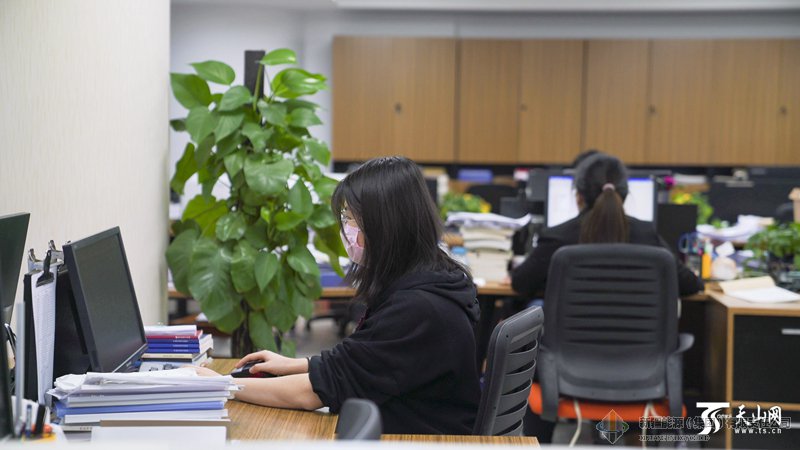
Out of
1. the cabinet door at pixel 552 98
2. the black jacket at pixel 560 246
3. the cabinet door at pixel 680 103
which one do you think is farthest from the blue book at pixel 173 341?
the cabinet door at pixel 680 103

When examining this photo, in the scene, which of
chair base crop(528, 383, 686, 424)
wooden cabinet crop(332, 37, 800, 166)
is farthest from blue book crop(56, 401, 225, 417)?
wooden cabinet crop(332, 37, 800, 166)

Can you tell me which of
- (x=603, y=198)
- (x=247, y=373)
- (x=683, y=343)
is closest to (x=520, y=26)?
(x=603, y=198)

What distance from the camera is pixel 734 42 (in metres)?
9.53

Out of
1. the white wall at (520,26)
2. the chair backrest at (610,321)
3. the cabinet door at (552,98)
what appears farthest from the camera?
the white wall at (520,26)

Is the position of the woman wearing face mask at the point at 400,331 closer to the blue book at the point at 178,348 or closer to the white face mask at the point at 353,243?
the white face mask at the point at 353,243

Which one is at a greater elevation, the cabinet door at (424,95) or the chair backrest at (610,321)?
the cabinet door at (424,95)

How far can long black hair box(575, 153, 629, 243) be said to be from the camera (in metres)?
3.64

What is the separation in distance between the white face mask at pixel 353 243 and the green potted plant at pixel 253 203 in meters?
1.12

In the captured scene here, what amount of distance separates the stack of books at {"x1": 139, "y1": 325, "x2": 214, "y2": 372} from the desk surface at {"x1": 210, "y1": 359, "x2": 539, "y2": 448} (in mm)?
319

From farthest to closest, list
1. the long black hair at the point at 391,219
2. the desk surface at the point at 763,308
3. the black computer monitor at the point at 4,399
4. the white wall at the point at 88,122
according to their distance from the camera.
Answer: the desk surface at the point at 763,308
the white wall at the point at 88,122
the long black hair at the point at 391,219
the black computer monitor at the point at 4,399

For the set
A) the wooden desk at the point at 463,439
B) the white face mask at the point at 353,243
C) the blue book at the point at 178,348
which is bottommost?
the wooden desk at the point at 463,439

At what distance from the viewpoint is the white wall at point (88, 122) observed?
99.9 inches

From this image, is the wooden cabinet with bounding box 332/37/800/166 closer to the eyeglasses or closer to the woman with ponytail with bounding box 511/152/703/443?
the woman with ponytail with bounding box 511/152/703/443

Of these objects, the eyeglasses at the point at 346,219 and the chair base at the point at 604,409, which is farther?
the chair base at the point at 604,409
